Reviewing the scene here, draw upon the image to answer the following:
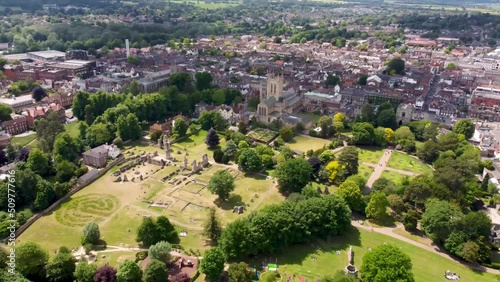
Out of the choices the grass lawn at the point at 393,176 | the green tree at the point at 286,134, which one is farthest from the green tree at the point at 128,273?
the green tree at the point at 286,134

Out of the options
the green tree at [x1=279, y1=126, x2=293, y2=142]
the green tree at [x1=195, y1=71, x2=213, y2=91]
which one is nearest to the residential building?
the green tree at [x1=195, y1=71, x2=213, y2=91]

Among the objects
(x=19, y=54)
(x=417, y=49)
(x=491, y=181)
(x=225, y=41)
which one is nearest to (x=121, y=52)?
(x=19, y=54)

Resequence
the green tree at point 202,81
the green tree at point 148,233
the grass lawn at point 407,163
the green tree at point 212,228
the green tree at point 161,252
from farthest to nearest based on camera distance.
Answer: the green tree at point 202,81 → the grass lawn at point 407,163 → the green tree at point 212,228 → the green tree at point 148,233 → the green tree at point 161,252

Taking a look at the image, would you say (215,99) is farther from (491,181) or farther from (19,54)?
(19,54)

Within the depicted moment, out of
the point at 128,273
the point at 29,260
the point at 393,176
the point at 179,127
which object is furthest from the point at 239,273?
the point at 179,127

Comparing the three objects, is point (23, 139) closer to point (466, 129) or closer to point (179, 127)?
point (179, 127)

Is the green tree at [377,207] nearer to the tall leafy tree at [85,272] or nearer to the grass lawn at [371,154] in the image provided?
the grass lawn at [371,154]

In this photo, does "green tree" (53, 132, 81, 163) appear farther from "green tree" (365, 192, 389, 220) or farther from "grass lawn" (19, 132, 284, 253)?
"green tree" (365, 192, 389, 220)
